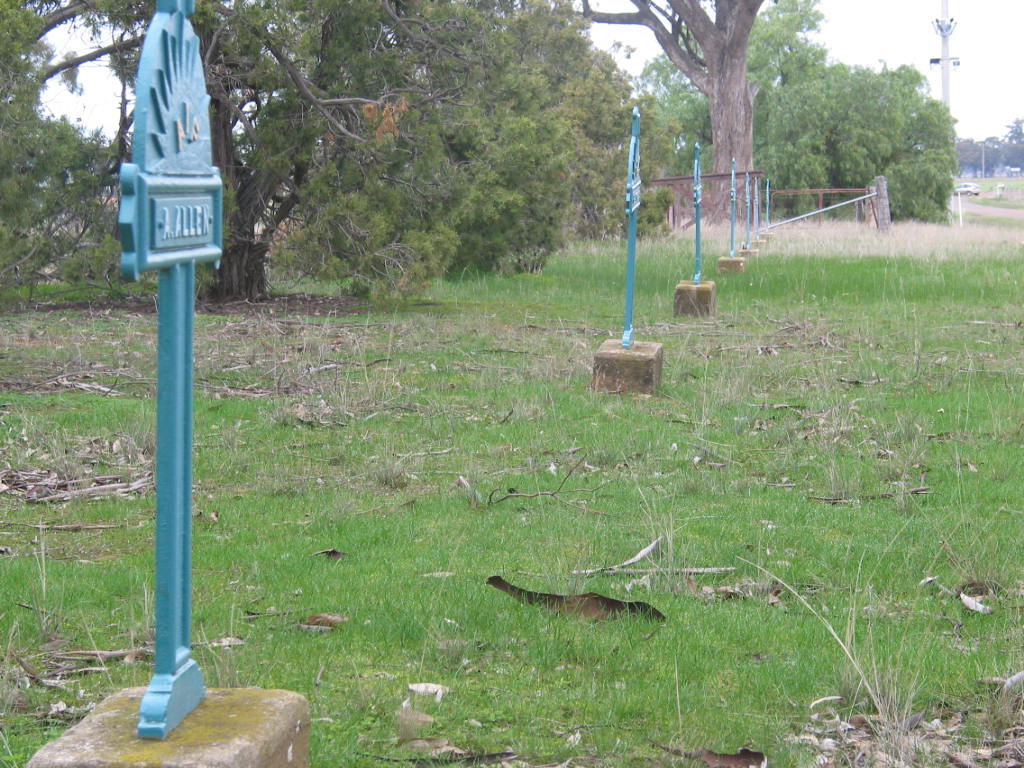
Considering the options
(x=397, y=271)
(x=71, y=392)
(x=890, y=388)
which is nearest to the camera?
(x=71, y=392)

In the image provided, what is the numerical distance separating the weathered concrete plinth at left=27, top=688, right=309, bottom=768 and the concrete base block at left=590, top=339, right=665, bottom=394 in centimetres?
667

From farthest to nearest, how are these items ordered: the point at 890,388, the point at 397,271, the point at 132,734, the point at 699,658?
the point at 397,271, the point at 890,388, the point at 699,658, the point at 132,734

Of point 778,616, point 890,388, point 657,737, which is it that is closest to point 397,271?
point 890,388

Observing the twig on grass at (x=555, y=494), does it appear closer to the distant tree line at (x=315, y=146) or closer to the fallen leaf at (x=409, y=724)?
the fallen leaf at (x=409, y=724)

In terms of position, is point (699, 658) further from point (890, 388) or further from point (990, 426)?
point (890, 388)

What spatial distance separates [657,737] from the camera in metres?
3.35

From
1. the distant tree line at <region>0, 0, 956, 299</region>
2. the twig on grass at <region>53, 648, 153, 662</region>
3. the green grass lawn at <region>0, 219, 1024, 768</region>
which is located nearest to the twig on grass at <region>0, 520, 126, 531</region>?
the green grass lawn at <region>0, 219, 1024, 768</region>

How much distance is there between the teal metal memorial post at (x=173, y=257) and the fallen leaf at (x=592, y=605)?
6.33ft

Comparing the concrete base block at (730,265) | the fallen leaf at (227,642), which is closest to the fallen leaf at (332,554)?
the fallen leaf at (227,642)

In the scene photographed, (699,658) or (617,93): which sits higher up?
(617,93)

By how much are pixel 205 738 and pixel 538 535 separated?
3.09 metres

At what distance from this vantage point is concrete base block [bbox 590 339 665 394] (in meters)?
9.24

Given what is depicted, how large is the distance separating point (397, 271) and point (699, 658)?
425 inches

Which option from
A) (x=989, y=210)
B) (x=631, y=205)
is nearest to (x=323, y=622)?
(x=631, y=205)
